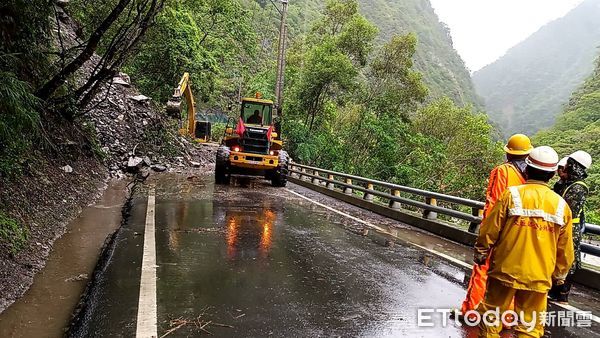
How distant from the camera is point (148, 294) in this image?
4.77 metres

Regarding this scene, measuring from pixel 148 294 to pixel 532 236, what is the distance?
12.2 feet

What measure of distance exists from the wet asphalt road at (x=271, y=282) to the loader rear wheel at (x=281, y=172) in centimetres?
704

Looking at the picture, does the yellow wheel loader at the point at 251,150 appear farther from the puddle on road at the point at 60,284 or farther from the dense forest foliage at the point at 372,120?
the dense forest foliage at the point at 372,120

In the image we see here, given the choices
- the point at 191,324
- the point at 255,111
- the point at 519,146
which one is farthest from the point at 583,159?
the point at 255,111

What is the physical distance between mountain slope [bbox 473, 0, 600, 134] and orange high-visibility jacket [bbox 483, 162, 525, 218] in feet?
364

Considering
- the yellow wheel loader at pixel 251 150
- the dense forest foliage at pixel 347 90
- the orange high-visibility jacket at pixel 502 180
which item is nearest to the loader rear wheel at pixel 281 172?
the yellow wheel loader at pixel 251 150

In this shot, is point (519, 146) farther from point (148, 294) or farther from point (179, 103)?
point (179, 103)

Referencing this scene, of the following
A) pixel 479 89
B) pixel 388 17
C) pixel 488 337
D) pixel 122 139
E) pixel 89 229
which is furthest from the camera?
pixel 479 89

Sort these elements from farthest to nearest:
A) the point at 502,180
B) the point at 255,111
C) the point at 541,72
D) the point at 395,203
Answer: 1. the point at 541,72
2. the point at 255,111
3. the point at 395,203
4. the point at 502,180

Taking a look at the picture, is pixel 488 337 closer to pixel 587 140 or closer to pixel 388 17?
pixel 587 140

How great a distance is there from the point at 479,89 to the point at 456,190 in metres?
150

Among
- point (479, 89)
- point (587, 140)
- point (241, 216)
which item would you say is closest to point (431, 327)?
point (241, 216)

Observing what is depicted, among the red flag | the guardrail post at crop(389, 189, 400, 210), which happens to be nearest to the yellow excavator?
the red flag

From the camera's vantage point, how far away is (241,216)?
974 centimetres
